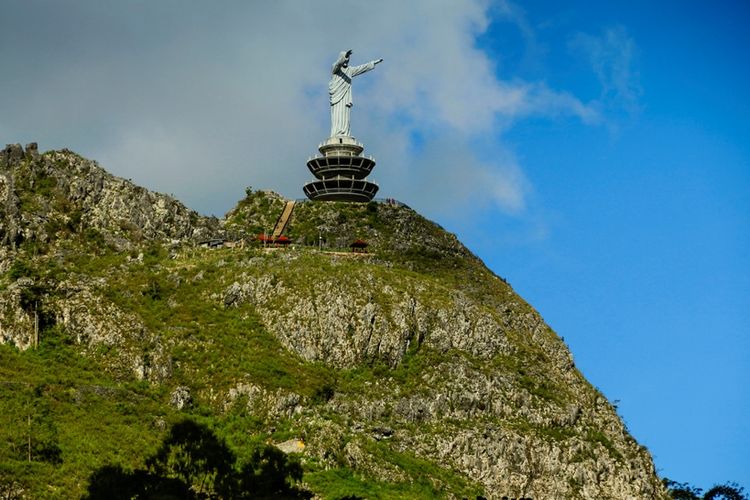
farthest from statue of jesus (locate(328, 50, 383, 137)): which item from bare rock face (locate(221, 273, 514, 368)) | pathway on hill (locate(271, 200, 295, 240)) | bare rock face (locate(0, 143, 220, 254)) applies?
bare rock face (locate(221, 273, 514, 368))

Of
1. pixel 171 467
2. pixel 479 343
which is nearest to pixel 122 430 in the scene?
pixel 171 467

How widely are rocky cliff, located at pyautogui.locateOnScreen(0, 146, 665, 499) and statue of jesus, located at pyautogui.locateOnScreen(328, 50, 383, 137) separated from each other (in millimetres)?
33934

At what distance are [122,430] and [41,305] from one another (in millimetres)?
20152

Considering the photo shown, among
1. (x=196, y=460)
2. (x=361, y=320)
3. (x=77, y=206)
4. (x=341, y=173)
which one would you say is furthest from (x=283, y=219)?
(x=196, y=460)

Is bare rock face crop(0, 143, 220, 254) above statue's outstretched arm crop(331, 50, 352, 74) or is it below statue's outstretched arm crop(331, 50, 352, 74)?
below

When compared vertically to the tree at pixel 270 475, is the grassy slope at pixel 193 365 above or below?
above

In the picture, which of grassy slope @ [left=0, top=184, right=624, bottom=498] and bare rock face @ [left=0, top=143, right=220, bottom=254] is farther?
bare rock face @ [left=0, top=143, right=220, bottom=254]

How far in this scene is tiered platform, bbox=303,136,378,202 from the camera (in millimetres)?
150375

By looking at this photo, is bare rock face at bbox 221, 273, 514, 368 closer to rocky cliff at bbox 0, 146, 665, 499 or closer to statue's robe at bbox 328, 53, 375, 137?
rocky cliff at bbox 0, 146, 665, 499

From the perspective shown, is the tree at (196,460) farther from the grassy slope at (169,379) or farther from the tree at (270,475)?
the tree at (270,475)

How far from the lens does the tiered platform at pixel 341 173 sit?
150 metres

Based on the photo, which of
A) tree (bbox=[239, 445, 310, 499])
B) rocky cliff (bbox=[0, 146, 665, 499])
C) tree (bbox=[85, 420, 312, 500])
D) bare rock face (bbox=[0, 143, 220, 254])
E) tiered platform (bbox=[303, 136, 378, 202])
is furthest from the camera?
tiered platform (bbox=[303, 136, 378, 202])

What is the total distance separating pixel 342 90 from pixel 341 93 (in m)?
0.51

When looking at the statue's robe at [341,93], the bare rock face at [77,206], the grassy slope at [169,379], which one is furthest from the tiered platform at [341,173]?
the grassy slope at [169,379]
